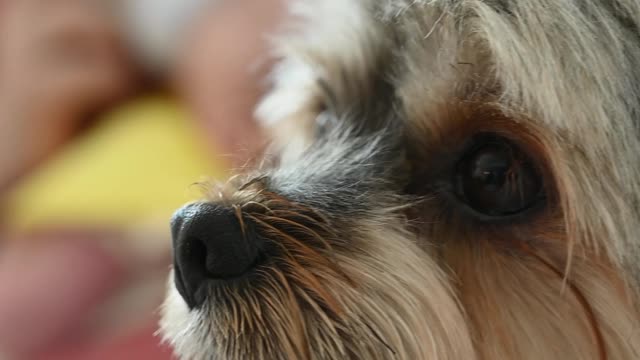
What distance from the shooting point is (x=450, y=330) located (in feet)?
4.14

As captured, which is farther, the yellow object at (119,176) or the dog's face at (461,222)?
the yellow object at (119,176)

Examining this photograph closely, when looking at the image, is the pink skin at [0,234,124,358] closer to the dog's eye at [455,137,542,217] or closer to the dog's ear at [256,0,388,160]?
the dog's ear at [256,0,388,160]

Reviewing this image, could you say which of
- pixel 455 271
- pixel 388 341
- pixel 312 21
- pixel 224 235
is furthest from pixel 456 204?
pixel 312 21

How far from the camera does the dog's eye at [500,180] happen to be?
4.17 feet

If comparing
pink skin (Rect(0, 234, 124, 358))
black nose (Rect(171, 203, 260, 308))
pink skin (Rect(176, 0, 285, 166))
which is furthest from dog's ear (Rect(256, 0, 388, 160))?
pink skin (Rect(0, 234, 124, 358))

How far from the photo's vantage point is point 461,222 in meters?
1.33

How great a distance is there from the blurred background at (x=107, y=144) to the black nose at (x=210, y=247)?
35 cm

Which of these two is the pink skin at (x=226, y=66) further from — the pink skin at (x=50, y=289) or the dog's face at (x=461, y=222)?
the dog's face at (x=461, y=222)

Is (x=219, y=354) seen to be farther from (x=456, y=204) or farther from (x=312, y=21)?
(x=312, y=21)

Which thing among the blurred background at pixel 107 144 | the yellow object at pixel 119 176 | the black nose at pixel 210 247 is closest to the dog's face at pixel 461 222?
the black nose at pixel 210 247

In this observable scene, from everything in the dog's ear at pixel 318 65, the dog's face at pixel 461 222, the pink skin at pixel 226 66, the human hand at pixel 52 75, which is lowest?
the dog's face at pixel 461 222

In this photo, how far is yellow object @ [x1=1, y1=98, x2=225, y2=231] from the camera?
278 centimetres

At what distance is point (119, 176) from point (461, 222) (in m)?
1.77

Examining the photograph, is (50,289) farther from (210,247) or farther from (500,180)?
(500,180)
